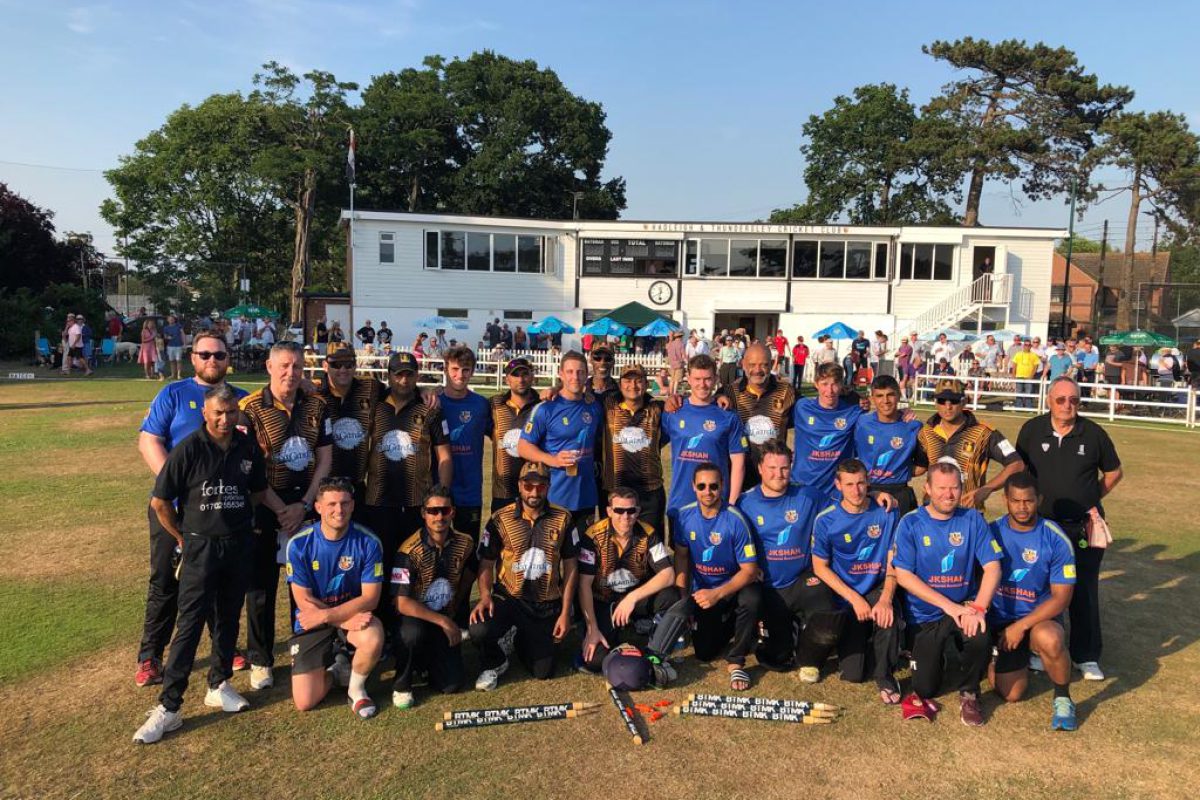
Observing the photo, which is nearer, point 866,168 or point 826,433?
point 826,433

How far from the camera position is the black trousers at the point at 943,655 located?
4809 millimetres

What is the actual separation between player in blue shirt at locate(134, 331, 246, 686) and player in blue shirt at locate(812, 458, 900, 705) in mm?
4044

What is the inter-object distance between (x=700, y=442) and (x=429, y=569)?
232 cm

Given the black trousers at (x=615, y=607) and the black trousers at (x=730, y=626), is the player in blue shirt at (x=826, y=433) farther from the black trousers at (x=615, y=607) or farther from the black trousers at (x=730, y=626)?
the black trousers at (x=615, y=607)

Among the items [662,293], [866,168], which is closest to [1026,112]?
[866,168]

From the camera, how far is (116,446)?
12672 mm

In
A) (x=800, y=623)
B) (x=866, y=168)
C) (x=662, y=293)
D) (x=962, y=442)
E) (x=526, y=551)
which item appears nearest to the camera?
(x=526, y=551)

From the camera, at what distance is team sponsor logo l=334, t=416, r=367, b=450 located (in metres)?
5.46

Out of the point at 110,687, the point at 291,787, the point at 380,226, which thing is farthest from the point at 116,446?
the point at 380,226

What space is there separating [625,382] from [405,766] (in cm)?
316

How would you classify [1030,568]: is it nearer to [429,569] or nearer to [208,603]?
[429,569]

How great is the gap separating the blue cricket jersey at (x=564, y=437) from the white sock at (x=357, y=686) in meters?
1.97

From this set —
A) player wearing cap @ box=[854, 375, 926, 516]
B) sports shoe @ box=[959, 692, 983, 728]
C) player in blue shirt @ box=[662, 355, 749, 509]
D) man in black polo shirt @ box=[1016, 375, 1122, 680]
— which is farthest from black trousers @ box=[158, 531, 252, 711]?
man in black polo shirt @ box=[1016, 375, 1122, 680]

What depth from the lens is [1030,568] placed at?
5.02 meters
